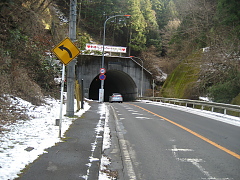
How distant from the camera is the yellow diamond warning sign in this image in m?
7.48

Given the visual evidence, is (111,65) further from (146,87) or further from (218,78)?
(218,78)

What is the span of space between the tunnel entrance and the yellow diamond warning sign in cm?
3486

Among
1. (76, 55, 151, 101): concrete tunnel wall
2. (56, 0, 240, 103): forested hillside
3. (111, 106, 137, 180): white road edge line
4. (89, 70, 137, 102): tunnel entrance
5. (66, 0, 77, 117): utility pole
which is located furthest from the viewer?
(89, 70, 137, 102): tunnel entrance

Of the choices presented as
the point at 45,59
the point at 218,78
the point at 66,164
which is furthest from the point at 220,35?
the point at 66,164

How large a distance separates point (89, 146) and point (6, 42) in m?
9.64

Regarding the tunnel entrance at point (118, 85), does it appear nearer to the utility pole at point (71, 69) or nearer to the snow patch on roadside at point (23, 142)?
the utility pole at point (71, 69)

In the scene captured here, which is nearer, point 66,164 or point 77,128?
point 66,164

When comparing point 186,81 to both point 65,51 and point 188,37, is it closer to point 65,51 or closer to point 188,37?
point 188,37

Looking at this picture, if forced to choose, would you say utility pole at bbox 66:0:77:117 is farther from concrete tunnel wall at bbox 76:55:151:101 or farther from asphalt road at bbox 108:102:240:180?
concrete tunnel wall at bbox 76:55:151:101

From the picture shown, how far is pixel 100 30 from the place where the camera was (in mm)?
53594

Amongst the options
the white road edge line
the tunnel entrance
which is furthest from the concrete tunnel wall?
the white road edge line

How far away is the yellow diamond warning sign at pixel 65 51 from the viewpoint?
294 inches

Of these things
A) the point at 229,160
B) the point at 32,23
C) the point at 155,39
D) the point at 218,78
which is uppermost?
the point at 155,39

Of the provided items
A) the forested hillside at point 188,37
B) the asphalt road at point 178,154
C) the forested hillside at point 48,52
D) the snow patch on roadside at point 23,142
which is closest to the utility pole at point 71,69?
the snow patch on roadside at point 23,142
